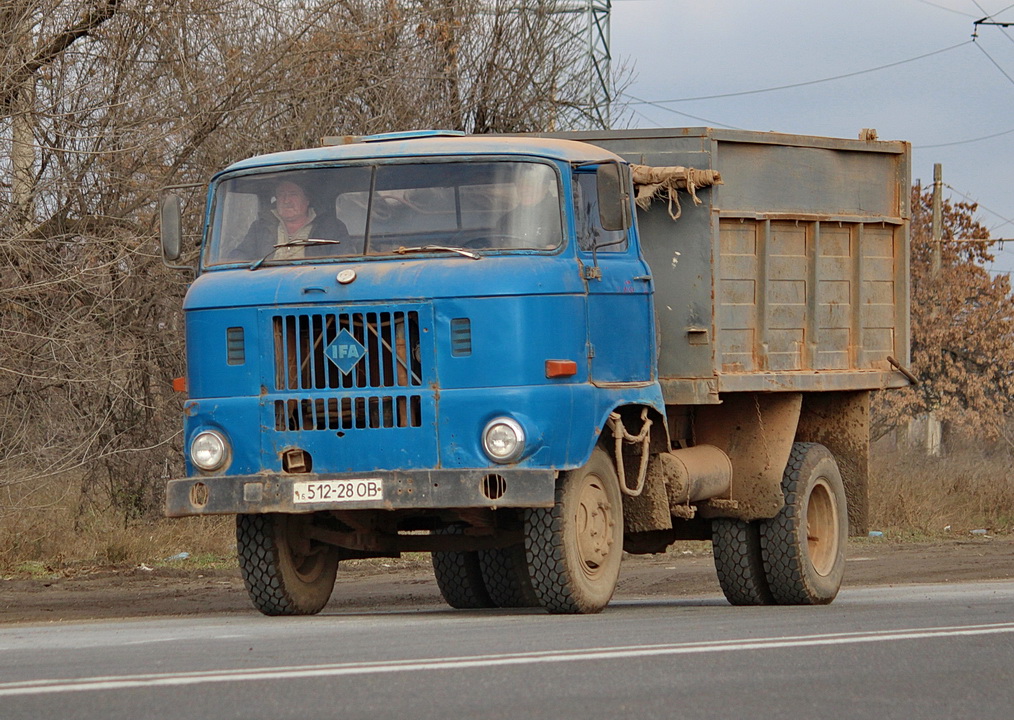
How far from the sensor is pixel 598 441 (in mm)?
10250

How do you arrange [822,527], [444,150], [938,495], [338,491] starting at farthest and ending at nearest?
[938,495]
[822,527]
[444,150]
[338,491]

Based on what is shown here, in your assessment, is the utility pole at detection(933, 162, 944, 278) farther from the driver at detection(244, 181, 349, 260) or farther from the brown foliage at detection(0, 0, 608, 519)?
the driver at detection(244, 181, 349, 260)

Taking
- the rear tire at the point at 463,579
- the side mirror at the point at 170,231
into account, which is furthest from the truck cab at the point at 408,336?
the rear tire at the point at 463,579

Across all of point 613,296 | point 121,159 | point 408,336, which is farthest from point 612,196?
point 121,159

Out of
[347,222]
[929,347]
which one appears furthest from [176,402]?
[929,347]

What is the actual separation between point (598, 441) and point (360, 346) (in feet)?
5.31

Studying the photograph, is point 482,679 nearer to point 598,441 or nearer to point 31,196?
point 598,441

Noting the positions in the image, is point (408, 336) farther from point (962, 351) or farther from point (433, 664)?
point (962, 351)

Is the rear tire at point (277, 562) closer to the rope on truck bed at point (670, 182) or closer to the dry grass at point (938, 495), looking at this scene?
the rope on truck bed at point (670, 182)

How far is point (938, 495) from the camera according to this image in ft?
80.3

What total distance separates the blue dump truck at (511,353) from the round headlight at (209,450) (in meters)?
0.02

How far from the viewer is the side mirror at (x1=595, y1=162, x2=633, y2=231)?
1005cm

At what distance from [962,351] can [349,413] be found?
112 ft

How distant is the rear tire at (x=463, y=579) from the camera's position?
41.8ft
